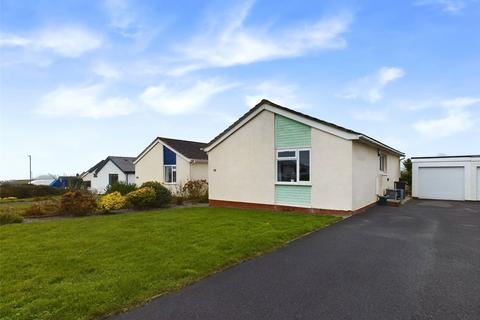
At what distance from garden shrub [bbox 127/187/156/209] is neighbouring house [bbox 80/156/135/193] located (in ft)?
63.5

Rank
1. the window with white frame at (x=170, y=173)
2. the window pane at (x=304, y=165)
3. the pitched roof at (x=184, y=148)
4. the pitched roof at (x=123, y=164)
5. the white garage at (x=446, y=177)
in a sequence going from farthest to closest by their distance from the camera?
1. the pitched roof at (x=123, y=164)
2. the window with white frame at (x=170, y=173)
3. the pitched roof at (x=184, y=148)
4. the white garage at (x=446, y=177)
5. the window pane at (x=304, y=165)

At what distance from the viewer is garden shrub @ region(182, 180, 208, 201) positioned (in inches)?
813

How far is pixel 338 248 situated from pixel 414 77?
12111 millimetres

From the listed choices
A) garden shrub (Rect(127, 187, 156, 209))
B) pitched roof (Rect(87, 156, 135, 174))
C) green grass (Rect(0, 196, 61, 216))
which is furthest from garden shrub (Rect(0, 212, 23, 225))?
pitched roof (Rect(87, 156, 135, 174))

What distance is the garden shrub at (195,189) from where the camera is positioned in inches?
813

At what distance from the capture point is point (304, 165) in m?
13.2

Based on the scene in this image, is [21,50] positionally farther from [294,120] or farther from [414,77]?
[414,77]

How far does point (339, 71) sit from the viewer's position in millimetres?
14914

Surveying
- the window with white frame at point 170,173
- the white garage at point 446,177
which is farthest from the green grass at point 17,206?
the white garage at point 446,177

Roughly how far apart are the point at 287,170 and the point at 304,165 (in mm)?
948

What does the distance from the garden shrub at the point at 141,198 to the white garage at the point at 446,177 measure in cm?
1765

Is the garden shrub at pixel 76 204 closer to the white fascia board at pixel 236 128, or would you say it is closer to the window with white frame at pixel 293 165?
the white fascia board at pixel 236 128

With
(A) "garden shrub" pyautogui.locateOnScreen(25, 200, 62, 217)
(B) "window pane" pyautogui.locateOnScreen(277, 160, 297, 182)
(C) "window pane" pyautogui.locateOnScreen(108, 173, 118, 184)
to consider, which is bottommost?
(A) "garden shrub" pyautogui.locateOnScreen(25, 200, 62, 217)

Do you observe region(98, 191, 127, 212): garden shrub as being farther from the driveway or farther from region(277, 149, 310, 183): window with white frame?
the driveway
